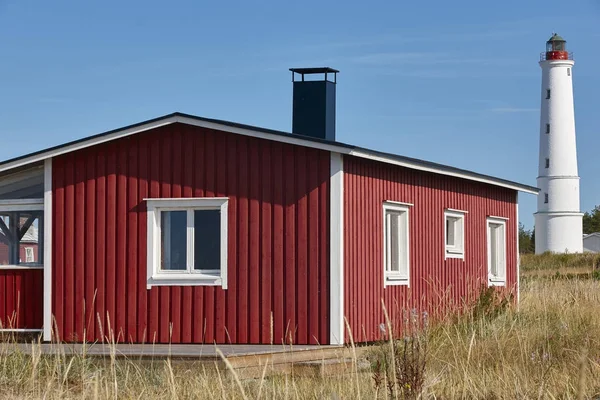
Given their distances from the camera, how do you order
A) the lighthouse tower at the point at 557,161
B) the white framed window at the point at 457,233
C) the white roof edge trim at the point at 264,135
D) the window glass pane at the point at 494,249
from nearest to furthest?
1. the white roof edge trim at the point at 264,135
2. the white framed window at the point at 457,233
3. the window glass pane at the point at 494,249
4. the lighthouse tower at the point at 557,161

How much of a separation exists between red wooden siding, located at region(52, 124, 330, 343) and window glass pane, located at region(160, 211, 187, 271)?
0.28 metres

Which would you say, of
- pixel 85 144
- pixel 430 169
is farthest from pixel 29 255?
pixel 430 169

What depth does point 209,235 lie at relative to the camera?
14.5m

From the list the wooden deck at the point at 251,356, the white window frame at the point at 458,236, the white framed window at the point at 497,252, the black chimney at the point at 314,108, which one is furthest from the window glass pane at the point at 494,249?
the wooden deck at the point at 251,356

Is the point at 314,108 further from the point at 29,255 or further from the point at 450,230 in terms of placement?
the point at 29,255

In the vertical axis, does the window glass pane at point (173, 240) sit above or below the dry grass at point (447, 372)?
above

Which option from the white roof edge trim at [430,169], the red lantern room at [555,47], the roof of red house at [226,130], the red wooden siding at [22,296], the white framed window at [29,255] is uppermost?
the red lantern room at [555,47]

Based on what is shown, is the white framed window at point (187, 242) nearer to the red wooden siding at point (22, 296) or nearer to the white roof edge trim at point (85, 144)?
the white roof edge trim at point (85, 144)

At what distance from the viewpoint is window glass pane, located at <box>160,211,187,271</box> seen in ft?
47.9

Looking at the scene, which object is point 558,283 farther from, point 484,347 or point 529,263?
point 529,263

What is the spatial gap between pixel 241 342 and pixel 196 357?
7.75 feet

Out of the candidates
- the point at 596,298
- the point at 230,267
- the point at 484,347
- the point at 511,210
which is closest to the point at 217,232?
the point at 230,267

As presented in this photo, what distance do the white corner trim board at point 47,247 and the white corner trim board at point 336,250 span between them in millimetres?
4155

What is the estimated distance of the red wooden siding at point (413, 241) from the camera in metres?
14.1
